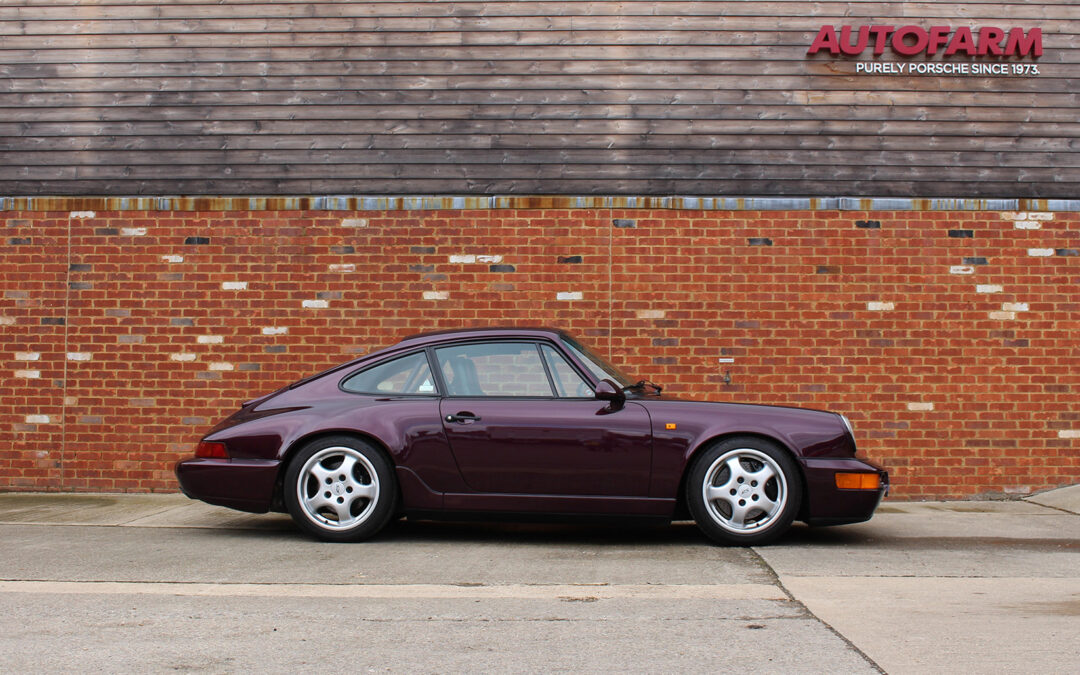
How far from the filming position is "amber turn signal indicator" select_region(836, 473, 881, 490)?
18.7 ft

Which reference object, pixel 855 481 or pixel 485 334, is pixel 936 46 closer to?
pixel 855 481

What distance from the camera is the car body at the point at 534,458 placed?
575cm

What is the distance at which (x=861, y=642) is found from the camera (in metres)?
3.69

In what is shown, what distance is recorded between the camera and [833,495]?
18.8 ft

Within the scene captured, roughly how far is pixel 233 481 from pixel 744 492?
2851 mm

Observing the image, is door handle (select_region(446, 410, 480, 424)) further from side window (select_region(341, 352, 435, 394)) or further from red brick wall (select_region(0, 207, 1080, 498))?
red brick wall (select_region(0, 207, 1080, 498))

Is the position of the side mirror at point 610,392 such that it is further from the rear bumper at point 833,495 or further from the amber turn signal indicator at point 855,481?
the amber turn signal indicator at point 855,481

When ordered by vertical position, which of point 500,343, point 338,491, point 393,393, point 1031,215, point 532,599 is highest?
point 1031,215

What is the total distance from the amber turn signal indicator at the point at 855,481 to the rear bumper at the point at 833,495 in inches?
0.8

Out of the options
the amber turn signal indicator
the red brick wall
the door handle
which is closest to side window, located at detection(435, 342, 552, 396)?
the door handle

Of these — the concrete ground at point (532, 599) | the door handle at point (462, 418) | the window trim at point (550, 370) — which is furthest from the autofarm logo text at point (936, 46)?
the door handle at point (462, 418)

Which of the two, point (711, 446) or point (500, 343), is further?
point (500, 343)

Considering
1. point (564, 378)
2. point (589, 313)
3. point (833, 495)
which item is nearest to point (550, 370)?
point (564, 378)

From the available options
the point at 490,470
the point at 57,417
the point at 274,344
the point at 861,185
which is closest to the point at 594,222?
the point at 861,185
